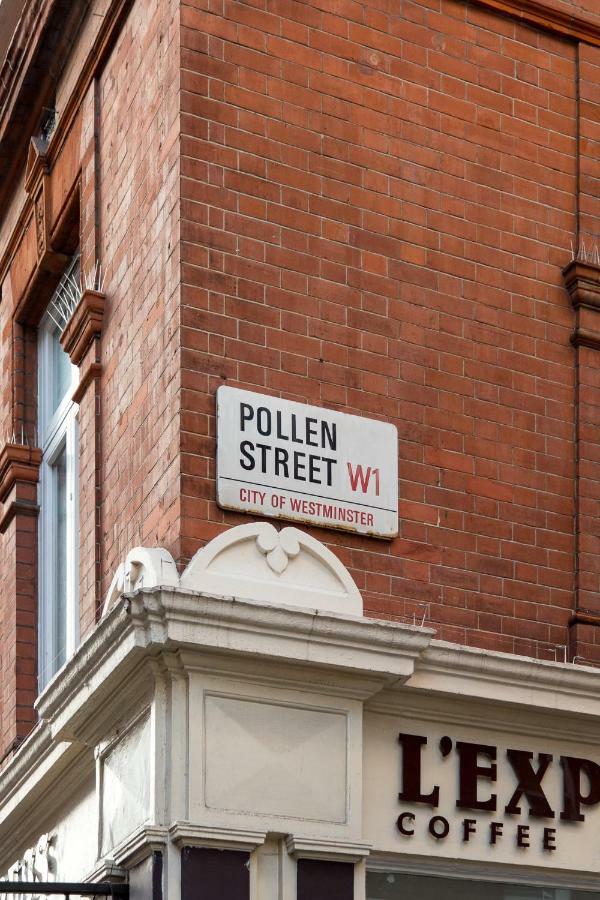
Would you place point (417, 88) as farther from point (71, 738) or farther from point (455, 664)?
point (71, 738)

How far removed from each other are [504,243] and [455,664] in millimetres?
3176

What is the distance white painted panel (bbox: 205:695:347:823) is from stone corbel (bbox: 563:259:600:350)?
3.57m

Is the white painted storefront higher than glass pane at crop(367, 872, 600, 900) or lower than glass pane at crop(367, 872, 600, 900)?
higher

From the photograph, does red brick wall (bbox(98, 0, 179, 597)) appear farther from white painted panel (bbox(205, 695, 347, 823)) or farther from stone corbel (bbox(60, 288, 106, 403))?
white painted panel (bbox(205, 695, 347, 823))

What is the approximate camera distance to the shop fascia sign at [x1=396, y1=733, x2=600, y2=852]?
1145 cm

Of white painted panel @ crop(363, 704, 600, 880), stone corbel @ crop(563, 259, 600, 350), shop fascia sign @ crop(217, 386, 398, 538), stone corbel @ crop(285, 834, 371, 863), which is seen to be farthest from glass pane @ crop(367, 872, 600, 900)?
stone corbel @ crop(563, 259, 600, 350)

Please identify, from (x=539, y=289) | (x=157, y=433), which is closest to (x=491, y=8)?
(x=539, y=289)

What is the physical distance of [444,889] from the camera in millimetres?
11547

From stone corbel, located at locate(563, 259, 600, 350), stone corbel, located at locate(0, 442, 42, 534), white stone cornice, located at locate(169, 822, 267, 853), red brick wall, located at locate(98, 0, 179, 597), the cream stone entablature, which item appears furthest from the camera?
stone corbel, located at locate(0, 442, 42, 534)

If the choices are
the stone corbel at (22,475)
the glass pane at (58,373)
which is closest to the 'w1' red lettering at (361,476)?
the glass pane at (58,373)

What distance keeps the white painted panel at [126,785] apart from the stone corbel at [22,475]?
4.45m

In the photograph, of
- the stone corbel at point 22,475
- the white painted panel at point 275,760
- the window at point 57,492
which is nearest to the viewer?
the white painted panel at point 275,760

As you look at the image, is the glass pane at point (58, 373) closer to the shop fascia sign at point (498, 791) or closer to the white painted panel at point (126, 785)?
the white painted panel at point (126, 785)

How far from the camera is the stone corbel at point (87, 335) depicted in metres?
13.3
